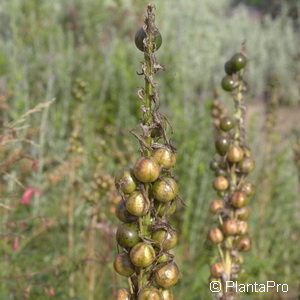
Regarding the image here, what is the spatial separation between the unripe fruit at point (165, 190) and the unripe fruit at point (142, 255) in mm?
88

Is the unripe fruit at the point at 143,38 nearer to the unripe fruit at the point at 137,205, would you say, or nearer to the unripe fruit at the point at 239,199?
the unripe fruit at the point at 137,205

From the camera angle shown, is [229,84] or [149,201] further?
[229,84]

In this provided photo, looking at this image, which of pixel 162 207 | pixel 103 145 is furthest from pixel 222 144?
pixel 103 145

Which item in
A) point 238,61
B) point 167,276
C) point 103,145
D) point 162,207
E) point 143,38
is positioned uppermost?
point 143,38

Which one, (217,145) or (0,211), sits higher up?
(217,145)

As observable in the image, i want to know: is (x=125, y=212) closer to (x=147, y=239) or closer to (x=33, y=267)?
(x=147, y=239)

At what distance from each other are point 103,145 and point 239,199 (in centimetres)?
119

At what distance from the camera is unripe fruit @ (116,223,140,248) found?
90 centimetres

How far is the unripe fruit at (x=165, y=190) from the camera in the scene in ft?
2.90

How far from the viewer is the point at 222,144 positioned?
4.54ft

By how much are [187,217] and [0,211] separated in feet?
4.45

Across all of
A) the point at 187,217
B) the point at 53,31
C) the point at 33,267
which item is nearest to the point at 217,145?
the point at 33,267

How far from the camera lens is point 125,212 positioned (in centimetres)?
93

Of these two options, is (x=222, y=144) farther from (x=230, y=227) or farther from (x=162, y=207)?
(x=162, y=207)
